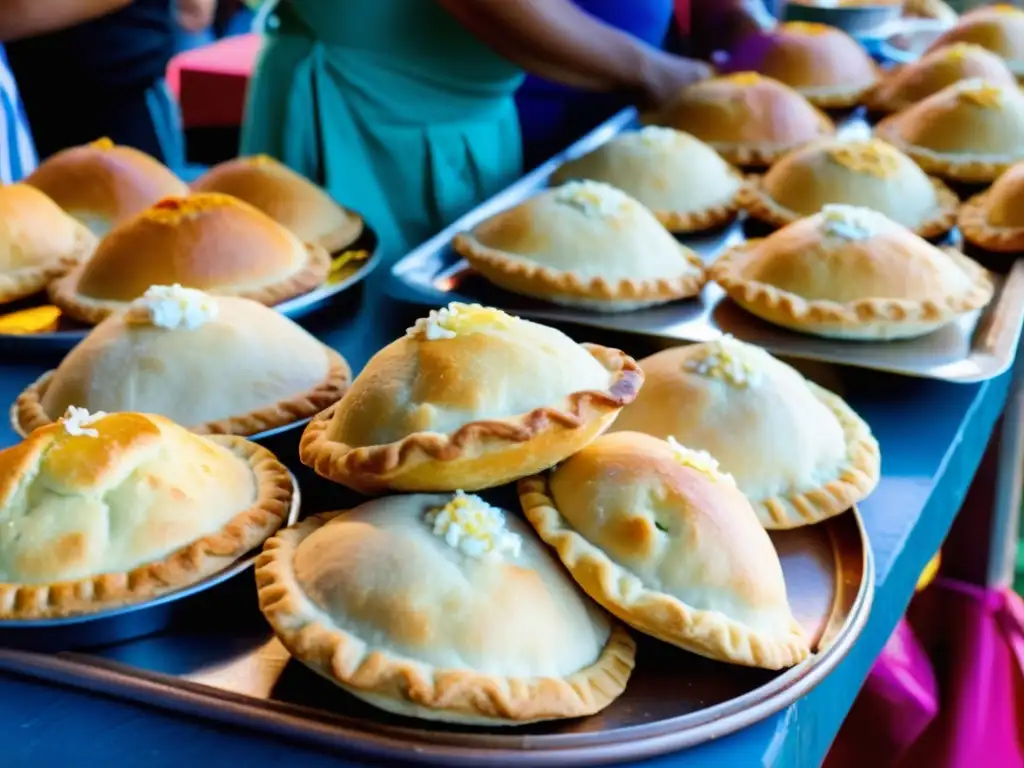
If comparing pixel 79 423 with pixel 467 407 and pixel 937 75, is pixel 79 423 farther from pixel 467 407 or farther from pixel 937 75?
pixel 937 75

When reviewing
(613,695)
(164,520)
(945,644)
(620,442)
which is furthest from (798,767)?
(945,644)

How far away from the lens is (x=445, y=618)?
842 millimetres

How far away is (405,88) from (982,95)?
3.96ft

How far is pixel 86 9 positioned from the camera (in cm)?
185

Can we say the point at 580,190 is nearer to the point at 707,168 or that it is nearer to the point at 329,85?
the point at 707,168

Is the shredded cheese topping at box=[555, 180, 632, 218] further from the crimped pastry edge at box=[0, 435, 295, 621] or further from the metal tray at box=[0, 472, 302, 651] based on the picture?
the metal tray at box=[0, 472, 302, 651]

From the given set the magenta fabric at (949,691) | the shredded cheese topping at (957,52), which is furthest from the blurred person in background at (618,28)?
the magenta fabric at (949,691)

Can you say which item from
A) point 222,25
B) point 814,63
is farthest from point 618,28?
point 222,25

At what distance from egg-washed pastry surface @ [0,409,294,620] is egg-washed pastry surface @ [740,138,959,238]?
127 cm

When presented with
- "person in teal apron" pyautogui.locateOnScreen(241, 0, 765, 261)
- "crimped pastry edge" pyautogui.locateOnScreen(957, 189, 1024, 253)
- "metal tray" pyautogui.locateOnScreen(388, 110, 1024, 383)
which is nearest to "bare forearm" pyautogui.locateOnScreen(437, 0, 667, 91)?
"person in teal apron" pyautogui.locateOnScreen(241, 0, 765, 261)

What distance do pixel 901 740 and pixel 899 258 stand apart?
785 mm

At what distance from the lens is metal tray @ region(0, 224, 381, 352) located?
1.49 m

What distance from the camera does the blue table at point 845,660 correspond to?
842 mm

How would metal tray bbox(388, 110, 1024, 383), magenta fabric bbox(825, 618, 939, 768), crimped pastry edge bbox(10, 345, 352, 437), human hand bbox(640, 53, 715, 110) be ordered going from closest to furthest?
crimped pastry edge bbox(10, 345, 352, 437) → metal tray bbox(388, 110, 1024, 383) → magenta fabric bbox(825, 618, 939, 768) → human hand bbox(640, 53, 715, 110)
